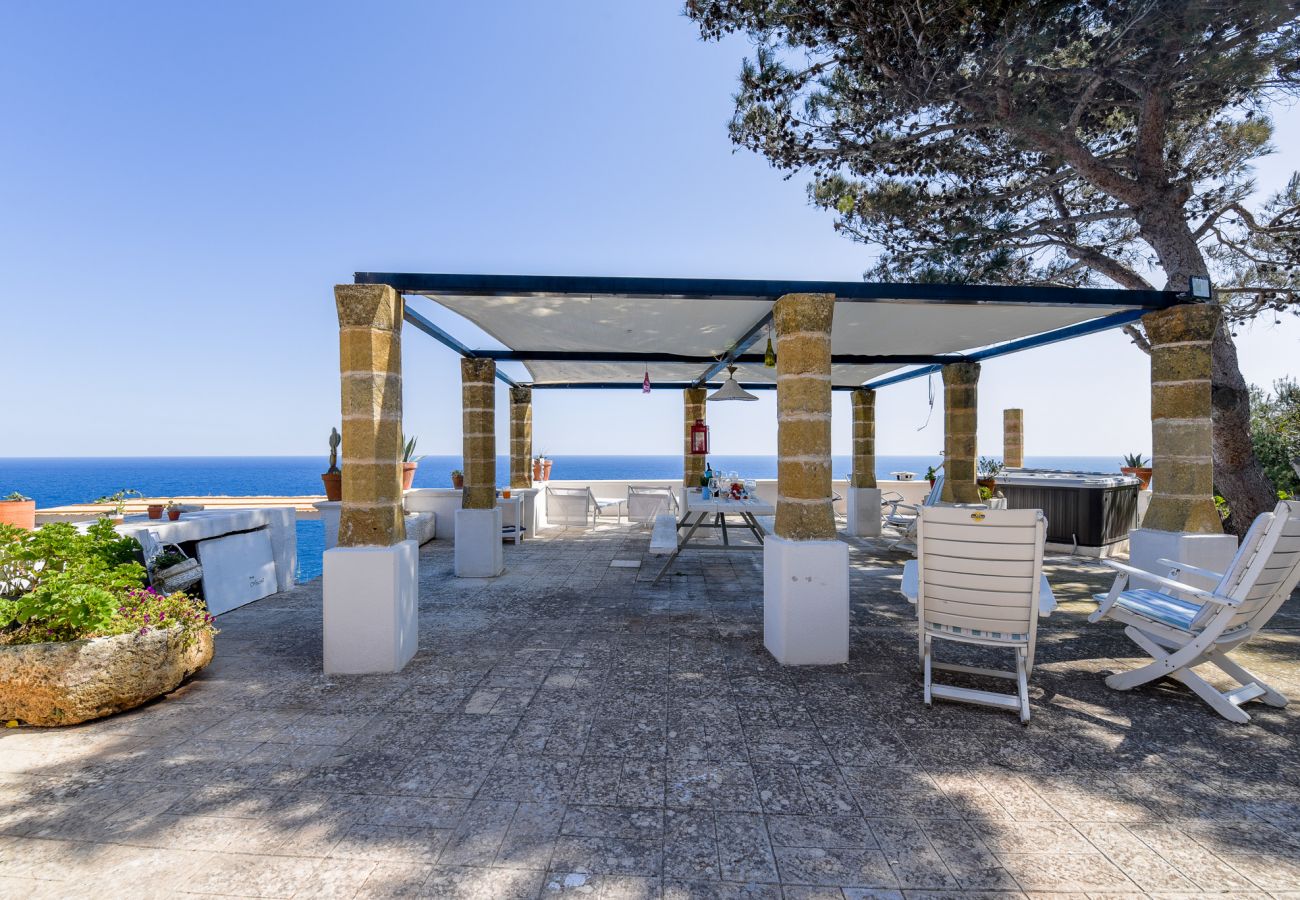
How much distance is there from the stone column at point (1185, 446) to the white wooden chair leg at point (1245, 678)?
1635mm

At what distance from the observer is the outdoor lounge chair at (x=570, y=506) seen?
10.5m

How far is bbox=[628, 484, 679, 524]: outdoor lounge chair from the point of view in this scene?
34.5 ft

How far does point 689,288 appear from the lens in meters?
3.95

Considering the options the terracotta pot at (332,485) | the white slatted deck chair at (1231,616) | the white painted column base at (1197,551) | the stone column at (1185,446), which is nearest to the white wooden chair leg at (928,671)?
the white slatted deck chair at (1231,616)

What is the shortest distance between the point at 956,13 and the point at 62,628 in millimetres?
7999

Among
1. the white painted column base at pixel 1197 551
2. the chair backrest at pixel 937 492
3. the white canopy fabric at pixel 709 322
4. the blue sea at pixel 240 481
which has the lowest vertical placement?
the blue sea at pixel 240 481

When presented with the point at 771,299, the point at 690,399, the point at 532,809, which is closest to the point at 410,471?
the point at 690,399

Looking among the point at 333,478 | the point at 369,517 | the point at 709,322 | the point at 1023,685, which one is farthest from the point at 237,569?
the point at 1023,685

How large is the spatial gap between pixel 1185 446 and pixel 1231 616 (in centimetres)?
237

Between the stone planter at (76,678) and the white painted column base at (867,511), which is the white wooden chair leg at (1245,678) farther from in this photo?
the white painted column base at (867,511)

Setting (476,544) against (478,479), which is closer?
(476,544)

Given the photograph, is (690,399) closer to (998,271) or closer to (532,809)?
(998,271)

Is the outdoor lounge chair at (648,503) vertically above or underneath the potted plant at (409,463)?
underneath

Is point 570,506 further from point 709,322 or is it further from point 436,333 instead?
point 709,322
